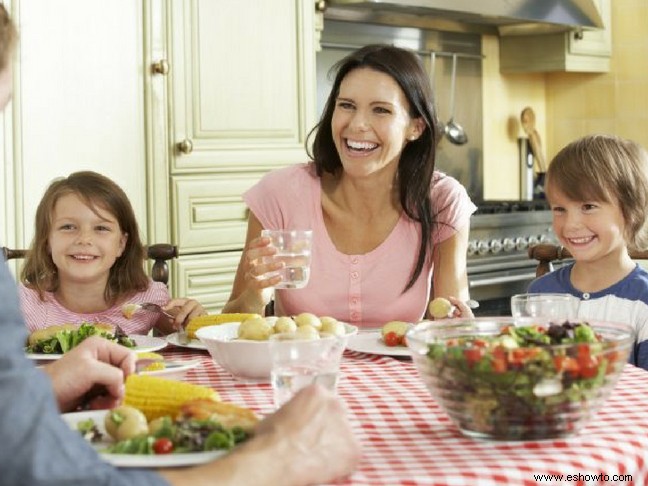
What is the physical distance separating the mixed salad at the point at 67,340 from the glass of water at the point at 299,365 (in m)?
0.59

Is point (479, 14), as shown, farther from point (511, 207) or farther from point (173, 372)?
point (173, 372)

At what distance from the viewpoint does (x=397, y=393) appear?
1538mm

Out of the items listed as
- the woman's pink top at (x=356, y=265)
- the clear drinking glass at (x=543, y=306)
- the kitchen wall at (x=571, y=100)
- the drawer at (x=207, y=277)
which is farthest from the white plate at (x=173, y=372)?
the kitchen wall at (x=571, y=100)

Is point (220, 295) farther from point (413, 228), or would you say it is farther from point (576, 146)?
point (576, 146)

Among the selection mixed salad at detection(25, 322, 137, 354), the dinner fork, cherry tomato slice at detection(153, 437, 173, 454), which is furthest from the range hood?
cherry tomato slice at detection(153, 437, 173, 454)

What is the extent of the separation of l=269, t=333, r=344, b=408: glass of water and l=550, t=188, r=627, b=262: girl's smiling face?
108 centimetres

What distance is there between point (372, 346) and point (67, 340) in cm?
51

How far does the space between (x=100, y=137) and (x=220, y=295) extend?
0.64m

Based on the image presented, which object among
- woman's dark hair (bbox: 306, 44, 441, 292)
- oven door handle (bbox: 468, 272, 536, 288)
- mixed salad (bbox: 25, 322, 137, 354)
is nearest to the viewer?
mixed salad (bbox: 25, 322, 137, 354)

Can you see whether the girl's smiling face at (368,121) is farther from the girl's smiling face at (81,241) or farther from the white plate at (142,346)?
the white plate at (142,346)

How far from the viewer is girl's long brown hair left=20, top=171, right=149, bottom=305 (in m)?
2.47

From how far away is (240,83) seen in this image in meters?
3.60

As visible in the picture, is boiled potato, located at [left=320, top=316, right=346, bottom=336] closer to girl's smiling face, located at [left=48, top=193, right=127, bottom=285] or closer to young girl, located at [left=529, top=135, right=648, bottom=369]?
young girl, located at [left=529, top=135, right=648, bottom=369]

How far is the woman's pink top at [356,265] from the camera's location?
2.46m
